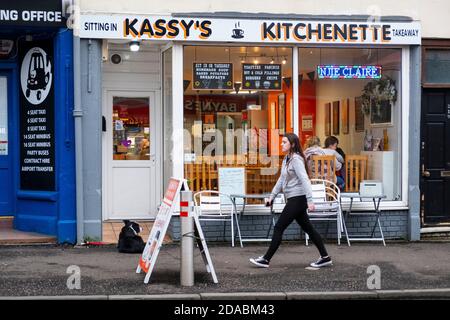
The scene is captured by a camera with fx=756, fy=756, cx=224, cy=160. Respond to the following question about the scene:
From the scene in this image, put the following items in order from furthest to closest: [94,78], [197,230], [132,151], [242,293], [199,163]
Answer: [132,151] → [199,163] → [94,78] → [197,230] → [242,293]

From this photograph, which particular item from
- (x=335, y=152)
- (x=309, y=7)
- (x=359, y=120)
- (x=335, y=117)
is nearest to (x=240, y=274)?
(x=335, y=152)

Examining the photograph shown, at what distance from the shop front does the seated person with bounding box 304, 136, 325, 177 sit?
0.03 m

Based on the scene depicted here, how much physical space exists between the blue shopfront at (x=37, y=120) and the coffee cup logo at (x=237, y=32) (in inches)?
97.1

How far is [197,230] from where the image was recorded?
29.3ft

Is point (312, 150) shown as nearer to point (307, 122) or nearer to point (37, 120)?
point (307, 122)

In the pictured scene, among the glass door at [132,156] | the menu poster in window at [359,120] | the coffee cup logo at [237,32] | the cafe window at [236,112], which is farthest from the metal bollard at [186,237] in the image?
the menu poster in window at [359,120]

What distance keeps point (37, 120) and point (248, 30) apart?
3.54 metres

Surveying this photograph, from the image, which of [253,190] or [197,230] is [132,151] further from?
[197,230]

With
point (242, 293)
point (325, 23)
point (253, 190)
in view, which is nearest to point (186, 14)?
point (325, 23)

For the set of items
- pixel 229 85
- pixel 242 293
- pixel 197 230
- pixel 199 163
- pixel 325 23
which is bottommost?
pixel 242 293

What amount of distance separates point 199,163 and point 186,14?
2.33 metres

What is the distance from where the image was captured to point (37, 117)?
38.3 feet

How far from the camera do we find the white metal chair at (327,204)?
11.6 m

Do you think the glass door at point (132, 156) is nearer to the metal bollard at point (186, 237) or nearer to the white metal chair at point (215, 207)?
the white metal chair at point (215, 207)
